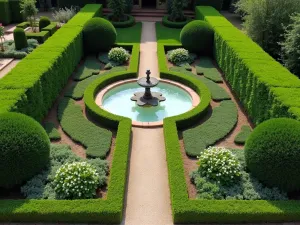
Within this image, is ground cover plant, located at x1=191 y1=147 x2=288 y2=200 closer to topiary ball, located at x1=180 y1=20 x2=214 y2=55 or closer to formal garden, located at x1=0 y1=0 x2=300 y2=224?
formal garden, located at x1=0 y1=0 x2=300 y2=224

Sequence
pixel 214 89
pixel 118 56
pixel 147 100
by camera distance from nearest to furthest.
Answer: pixel 147 100 < pixel 214 89 < pixel 118 56

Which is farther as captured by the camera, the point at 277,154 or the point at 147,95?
the point at 147,95

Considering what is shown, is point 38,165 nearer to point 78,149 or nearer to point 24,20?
point 78,149

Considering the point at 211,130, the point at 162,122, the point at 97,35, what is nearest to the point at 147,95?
the point at 162,122

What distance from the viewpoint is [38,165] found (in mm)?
9867

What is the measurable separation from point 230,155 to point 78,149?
5664 mm

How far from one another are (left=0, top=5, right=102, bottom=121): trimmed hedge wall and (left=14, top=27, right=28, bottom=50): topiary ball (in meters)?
4.14

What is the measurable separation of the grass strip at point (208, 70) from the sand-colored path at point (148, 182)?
21.7 feet

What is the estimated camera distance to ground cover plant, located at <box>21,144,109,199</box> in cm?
957

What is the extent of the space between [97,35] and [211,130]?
11842mm

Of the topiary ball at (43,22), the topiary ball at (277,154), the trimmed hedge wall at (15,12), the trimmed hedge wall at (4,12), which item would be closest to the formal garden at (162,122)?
the topiary ball at (277,154)

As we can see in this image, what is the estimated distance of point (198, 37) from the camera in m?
21.3

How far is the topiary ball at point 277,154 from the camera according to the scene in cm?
912

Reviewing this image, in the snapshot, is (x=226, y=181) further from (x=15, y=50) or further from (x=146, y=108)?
(x=15, y=50)
